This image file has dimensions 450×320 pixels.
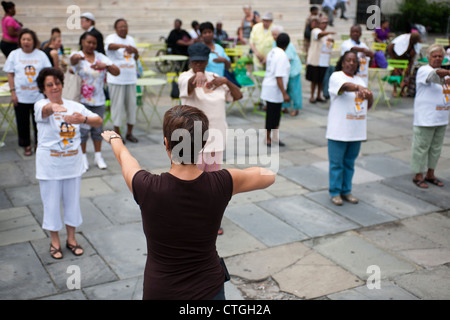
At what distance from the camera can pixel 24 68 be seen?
712 centimetres

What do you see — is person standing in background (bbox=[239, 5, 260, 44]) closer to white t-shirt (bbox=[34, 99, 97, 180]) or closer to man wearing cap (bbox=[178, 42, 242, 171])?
man wearing cap (bbox=[178, 42, 242, 171])

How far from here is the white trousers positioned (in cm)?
457

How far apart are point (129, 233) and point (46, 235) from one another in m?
0.82

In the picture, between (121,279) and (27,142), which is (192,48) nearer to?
(121,279)

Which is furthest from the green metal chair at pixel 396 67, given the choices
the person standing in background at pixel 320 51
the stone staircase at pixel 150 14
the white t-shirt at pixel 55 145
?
the white t-shirt at pixel 55 145

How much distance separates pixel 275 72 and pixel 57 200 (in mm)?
4269

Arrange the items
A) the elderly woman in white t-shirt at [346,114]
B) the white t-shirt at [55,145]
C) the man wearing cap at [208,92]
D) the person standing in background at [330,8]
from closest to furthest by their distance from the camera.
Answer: the white t-shirt at [55,145], the man wearing cap at [208,92], the elderly woman in white t-shirt at [346,114], the person standing in background at [330,8]

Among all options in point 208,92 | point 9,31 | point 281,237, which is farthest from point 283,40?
point 9,31

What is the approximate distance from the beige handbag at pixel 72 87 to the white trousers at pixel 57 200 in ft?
7.99

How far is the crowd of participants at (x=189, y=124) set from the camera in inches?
90.8

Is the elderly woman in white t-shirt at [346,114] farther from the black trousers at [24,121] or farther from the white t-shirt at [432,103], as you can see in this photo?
the black trousers at [24,121]

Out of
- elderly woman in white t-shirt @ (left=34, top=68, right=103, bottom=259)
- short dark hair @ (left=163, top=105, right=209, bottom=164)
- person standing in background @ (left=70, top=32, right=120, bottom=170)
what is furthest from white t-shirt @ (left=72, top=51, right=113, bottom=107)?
short dark hair @ (left=163, top=105, right=209, bottom=164)

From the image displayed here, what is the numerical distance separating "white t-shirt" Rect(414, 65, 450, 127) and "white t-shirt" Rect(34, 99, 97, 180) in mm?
4155

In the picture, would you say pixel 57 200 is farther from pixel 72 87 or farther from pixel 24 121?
pixel 24 121
